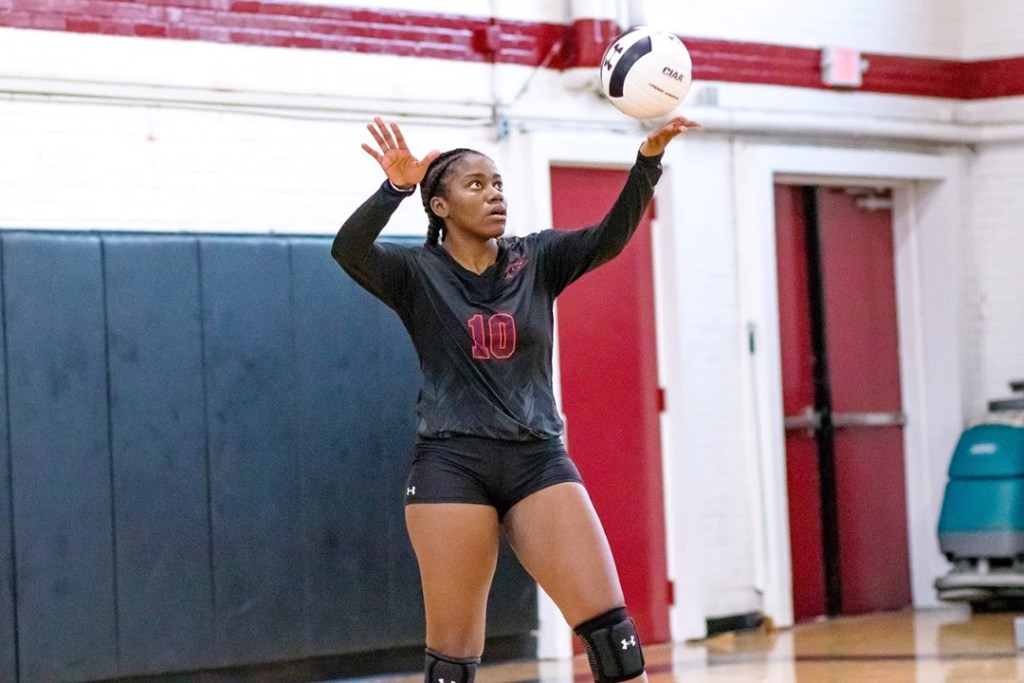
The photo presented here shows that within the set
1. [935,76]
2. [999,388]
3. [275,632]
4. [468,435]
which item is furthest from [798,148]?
[468,435]

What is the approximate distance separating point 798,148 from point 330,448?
344cm

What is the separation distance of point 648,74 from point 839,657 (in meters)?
3.80

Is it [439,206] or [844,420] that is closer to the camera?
[439,206]

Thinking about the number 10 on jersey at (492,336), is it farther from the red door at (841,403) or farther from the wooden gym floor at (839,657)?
the red door at (841,403)

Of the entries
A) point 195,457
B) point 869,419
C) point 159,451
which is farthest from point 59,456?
point 869,419

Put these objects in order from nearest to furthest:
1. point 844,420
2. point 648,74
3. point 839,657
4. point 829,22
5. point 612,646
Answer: point 612,646
point 648,74
point 839,657
point 829,22
point 844,420

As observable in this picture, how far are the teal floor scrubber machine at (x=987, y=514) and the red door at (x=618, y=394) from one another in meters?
1.80

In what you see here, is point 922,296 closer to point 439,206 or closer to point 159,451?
point 159,451


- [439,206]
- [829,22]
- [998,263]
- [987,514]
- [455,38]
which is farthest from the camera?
[998,263]

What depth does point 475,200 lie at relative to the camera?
4441 millimetres

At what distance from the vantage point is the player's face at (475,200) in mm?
4426

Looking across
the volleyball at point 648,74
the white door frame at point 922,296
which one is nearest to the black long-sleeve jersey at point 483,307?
the volleyball at point 648,74

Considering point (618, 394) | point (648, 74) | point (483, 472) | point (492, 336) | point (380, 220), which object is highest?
point (648, 74)

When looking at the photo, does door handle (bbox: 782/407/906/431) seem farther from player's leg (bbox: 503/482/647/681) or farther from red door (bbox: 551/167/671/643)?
player's leg (bbox: 503/482/647/681)
